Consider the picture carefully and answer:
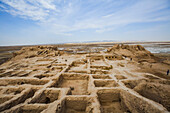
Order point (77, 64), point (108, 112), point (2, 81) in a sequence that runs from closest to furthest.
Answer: point (108, 112) < point (2, 81) < point (77, 64)

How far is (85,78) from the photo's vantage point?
244 inches

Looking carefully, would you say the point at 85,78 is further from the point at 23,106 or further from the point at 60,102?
the point at 23,106

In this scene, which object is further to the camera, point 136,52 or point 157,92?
point 136,52

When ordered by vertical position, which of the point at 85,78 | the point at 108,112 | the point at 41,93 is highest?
the point at 41,93

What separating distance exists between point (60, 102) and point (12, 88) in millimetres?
3412

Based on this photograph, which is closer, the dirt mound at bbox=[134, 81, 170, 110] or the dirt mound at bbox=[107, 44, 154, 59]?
the dirt mound at bbox=[134, 81, 170, 110]

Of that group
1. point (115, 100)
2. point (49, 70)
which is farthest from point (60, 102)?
point (49, 70)

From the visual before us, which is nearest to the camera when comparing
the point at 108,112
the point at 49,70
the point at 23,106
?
the point at 23,106

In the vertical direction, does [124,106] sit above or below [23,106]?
below

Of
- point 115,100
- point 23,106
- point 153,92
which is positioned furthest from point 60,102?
point 153,92

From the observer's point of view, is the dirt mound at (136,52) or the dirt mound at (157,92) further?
the dirt mound at (136,52)

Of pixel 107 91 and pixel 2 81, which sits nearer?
pixel 107 91

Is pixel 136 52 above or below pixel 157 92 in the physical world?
above

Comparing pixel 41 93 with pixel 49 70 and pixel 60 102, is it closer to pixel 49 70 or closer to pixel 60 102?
pixel 60 102
